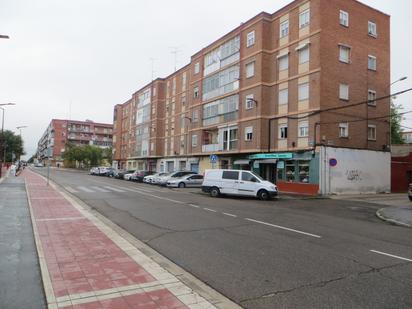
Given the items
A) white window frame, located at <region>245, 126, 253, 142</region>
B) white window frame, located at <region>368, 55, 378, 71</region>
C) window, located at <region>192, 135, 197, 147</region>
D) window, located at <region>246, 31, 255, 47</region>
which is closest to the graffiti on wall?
white window frame, located at <region>245, 126, 253, 142</region>

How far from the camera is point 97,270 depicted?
5969 millimetres

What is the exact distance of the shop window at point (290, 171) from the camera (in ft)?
93.2

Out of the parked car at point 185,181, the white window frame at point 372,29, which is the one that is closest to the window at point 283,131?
the parked car at point 185,181

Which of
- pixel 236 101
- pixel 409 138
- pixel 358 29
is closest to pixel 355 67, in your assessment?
pixel 358 29

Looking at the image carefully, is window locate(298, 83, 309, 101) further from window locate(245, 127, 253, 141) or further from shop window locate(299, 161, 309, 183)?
window locate(245, 127, 253, 141)

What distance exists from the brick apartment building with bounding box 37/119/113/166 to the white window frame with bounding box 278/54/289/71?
345 feet

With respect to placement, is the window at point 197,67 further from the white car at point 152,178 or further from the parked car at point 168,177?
the parked car at point 168,177

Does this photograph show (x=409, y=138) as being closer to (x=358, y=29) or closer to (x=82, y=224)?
(x=358, y=29)

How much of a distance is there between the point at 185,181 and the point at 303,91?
12.6m

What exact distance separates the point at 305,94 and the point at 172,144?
26577 millimetres

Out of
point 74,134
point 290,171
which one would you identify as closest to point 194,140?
point 290,171

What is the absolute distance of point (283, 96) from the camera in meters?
30.5

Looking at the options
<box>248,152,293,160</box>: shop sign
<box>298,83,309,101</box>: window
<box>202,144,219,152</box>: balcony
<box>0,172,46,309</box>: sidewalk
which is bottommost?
<box>0,172,46,309</box>: sidewalk

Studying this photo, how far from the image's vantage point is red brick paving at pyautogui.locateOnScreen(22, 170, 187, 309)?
4.69 meters
